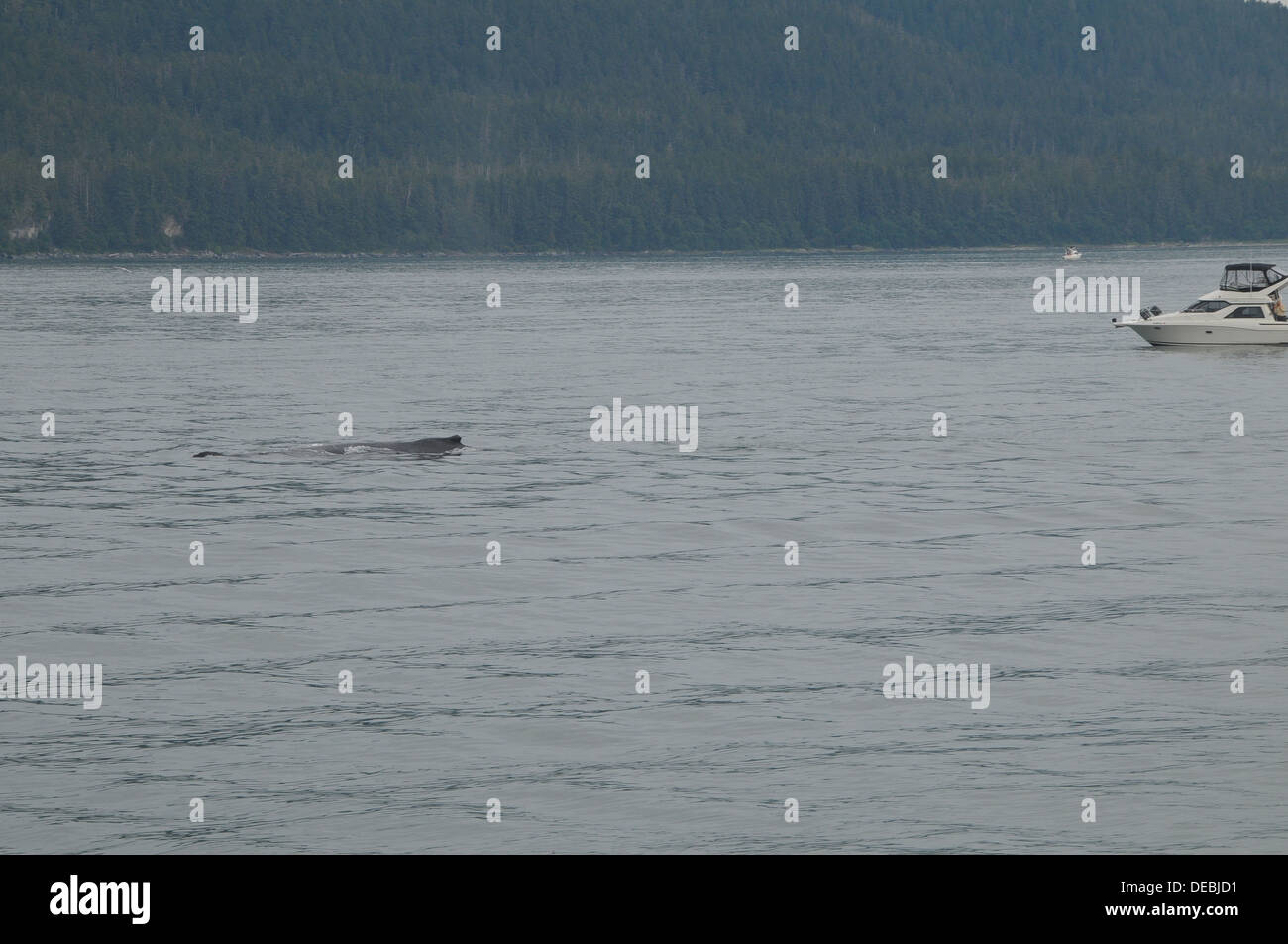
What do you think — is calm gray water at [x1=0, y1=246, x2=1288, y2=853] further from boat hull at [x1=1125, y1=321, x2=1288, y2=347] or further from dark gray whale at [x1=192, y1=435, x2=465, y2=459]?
boat hull at [x1=1125, y1=321, x2=1288, y2=347]

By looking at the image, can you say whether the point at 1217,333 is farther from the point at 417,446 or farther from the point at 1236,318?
the point at 417,446

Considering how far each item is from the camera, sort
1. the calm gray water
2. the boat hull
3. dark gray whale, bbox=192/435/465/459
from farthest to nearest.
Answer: the boat hull → dark gray whale, bbox=192/435/465/459 → the calm gray water

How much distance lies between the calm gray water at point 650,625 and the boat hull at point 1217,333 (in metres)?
19.1

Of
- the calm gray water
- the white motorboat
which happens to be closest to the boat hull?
the white motorboat

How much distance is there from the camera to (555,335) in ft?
321

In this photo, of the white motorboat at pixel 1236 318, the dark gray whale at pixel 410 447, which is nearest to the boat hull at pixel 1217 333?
the white motorboat at pixel 1236 318

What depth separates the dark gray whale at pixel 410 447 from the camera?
45.6 m

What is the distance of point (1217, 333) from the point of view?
3113 inches

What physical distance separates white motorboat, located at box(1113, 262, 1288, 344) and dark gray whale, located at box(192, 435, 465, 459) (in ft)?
133

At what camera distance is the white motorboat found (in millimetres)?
77938
